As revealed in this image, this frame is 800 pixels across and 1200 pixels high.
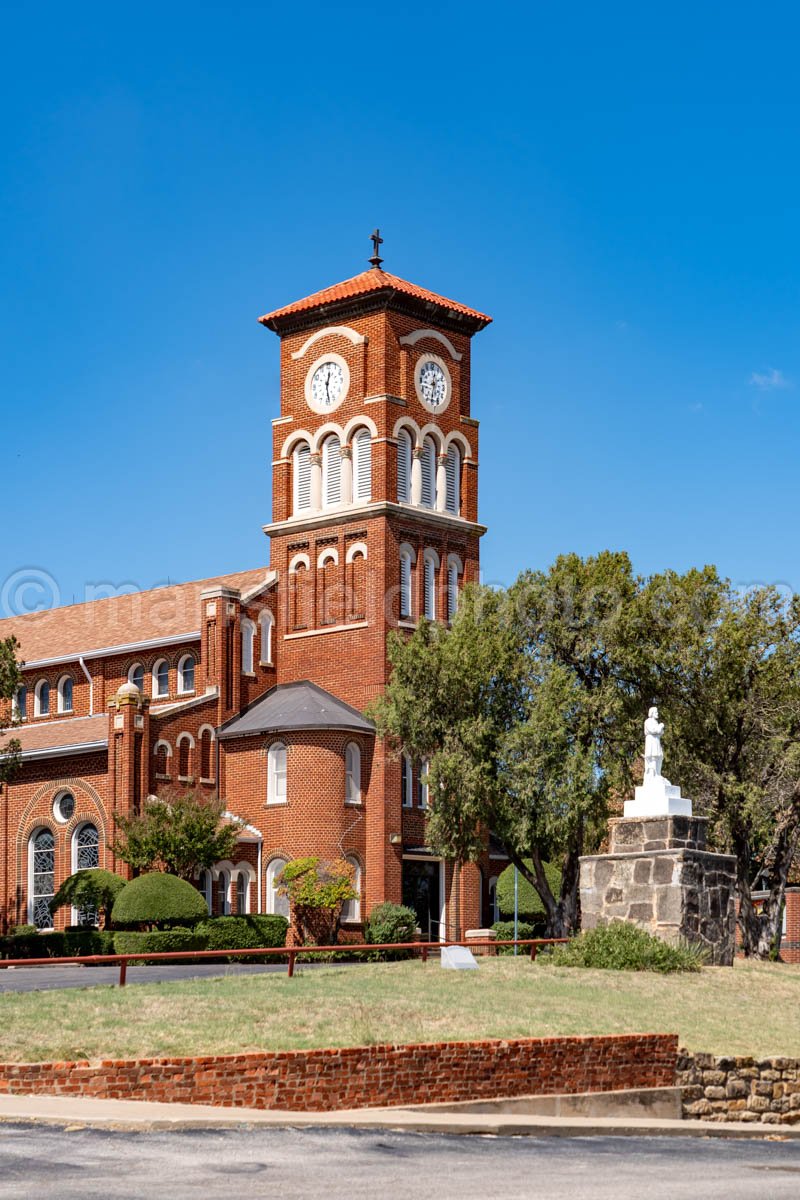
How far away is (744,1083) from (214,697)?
35568 millimetres

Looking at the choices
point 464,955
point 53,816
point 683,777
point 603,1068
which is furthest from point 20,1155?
point 53,816

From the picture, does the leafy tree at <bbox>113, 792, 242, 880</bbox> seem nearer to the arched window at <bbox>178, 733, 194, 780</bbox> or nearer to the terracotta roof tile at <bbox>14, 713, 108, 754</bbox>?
the arched window at <bbox>178, 733, 194, 780</bbox>

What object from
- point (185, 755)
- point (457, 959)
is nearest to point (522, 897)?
point (185, 755)

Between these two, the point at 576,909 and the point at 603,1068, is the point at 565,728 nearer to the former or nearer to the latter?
the point at 576,909

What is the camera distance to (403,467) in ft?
189

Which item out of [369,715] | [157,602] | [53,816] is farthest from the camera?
[157,602]

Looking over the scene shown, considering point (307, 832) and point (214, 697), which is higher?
point (214, 697)

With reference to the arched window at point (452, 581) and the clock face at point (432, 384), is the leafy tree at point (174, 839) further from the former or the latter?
the clock face at point (432, 384)

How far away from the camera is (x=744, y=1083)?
72.3ft

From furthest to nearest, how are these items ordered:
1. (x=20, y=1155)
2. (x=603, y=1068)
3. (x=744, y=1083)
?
1. (x=744, y=1083)
2. (x=603, y=1068)
3. (x=20, y=1155)

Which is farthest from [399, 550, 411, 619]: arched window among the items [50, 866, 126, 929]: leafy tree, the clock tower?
[50, 866, 126, 929]: leafy tree

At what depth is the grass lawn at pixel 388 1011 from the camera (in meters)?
19.3

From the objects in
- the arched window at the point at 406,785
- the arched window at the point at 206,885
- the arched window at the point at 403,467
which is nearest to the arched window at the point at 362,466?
the arched window at the point at 403,467

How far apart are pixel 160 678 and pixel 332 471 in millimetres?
9796
